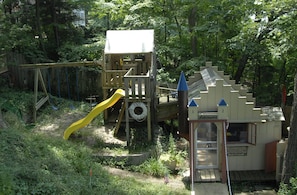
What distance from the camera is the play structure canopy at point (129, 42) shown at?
1427 centimetres

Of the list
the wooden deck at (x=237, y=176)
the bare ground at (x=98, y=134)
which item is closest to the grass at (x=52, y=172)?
the bare ground at (x=98, y=134)

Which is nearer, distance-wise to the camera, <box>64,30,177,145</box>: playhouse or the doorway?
the doorway

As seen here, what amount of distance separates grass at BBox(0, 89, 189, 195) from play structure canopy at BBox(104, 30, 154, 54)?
4965 mm

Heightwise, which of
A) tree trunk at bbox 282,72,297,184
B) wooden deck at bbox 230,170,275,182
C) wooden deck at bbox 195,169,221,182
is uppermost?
Answer: tree trunk at bbox 282,72,297,184

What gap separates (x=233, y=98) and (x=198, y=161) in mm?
2278

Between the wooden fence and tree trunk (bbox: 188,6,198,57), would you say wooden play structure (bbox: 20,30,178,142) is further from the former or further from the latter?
tree trunk (bbox: 188,6,198,57)

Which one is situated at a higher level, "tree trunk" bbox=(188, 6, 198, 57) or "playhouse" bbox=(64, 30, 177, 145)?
"tree trunk" bbox=(188, 6, 198, 57)

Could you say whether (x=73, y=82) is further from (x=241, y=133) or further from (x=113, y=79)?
(x=241, y=133)

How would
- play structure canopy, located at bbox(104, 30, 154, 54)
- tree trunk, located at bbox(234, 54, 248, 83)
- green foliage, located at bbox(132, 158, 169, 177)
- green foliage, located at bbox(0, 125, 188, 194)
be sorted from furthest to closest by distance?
tree trunk, located at bbox(234, 54, 248, 83) → play structure canopy, located at bbox(104, 30, 154, 54) → green foliage, located at bbox(132, 158, 169, 177) → green foliage, located at bbox(0, 125, 188, 194)

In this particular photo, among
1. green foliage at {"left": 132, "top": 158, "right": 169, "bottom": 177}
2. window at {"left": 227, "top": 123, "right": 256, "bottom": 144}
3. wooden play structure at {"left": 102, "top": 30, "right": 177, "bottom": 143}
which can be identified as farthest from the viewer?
wooden play structure at {"left": 102, "top": 30, "right": 177, "bottom": 143}

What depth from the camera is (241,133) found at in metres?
11.2

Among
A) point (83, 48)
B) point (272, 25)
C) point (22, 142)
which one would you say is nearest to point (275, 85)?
point (272, 25)

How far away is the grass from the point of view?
6.42 metres

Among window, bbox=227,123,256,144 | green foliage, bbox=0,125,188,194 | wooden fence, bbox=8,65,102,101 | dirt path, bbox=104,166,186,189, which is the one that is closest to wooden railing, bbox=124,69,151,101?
green foliage, bbox=0,125,188,194
